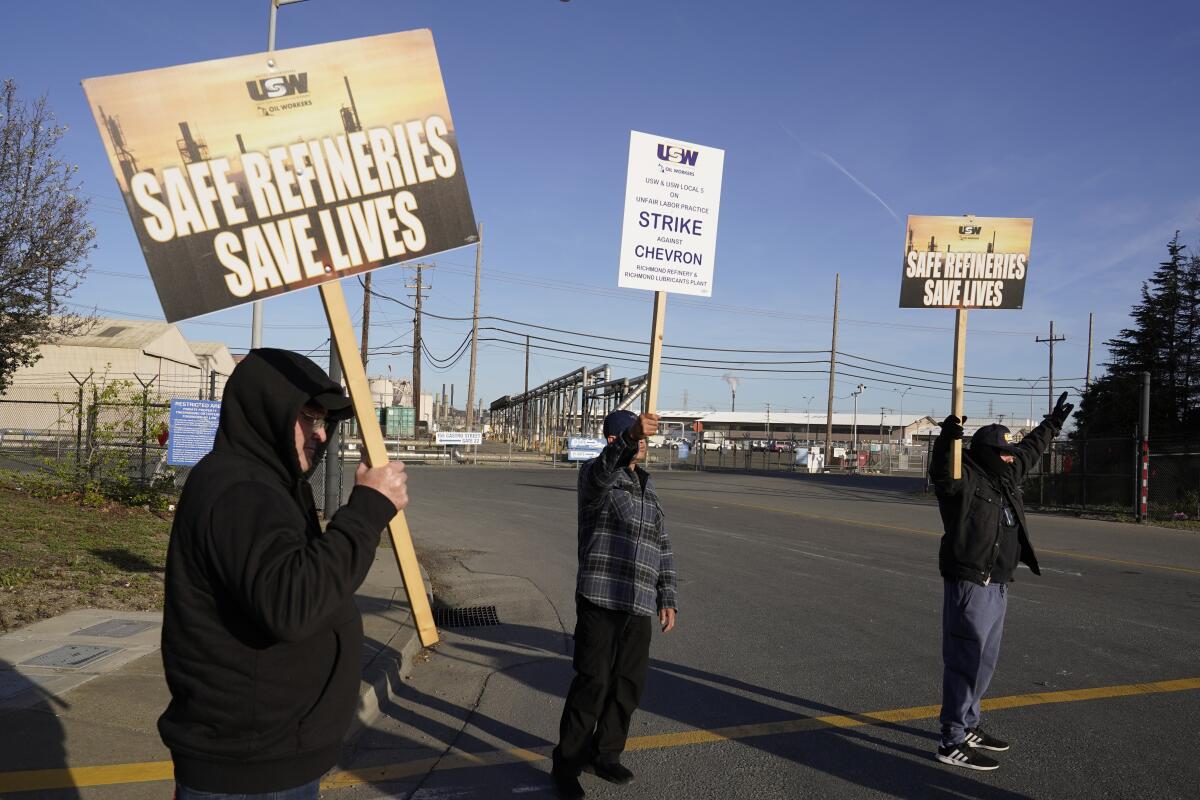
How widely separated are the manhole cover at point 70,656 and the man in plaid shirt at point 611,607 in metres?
3.51

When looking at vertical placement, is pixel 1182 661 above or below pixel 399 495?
below

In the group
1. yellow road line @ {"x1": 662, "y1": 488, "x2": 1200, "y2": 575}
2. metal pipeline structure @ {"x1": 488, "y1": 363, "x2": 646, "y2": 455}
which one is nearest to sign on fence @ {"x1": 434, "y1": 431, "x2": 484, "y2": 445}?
metal pipeline structure @ {"x1": 488, "y1": 363, "x2": 646, "y2": 455}

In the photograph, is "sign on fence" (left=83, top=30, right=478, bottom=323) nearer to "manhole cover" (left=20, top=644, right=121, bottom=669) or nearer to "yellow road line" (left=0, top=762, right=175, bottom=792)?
"yellow road line" (left=0, top=762, right=175, bottom=792)

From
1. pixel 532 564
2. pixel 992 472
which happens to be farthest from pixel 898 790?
pixel 532 564

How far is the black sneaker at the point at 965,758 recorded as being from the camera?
477 centimetres

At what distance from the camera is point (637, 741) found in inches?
206

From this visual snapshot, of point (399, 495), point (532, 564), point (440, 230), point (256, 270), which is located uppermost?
point (440, 230)

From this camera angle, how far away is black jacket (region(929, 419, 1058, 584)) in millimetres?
4914

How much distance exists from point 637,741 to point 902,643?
3.36 m

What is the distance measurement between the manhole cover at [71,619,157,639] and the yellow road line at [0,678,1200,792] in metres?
2.63

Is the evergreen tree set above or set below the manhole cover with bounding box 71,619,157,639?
above

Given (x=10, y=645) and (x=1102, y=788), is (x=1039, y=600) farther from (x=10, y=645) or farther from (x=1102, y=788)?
(x=10, y=645)

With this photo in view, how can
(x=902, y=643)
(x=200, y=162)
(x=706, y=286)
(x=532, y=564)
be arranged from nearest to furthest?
(x=200, y=162)
(x=706, y=286)
(x=902, y=643)
(x=532, y=564)

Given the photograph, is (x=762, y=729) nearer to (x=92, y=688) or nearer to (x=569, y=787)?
(x=569, y=787)
